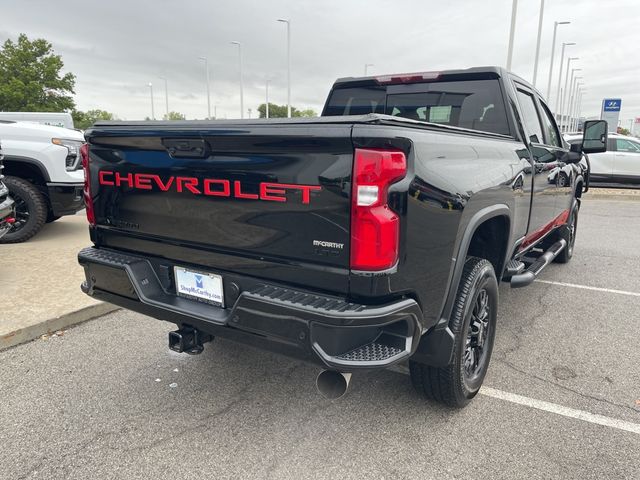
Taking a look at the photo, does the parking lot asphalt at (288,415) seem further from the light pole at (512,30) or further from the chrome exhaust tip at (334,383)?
the light pole at (512,30)

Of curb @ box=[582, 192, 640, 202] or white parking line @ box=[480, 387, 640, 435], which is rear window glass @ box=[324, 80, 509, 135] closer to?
white parking line @ box=[480, 387, 640, 435]

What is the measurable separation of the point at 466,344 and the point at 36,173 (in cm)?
627

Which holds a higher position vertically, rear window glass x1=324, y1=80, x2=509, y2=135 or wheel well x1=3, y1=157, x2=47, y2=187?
rear window glass x1=324, y1=80, x2=509, y2=135

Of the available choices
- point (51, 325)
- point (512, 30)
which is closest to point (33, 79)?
point (512, 30)

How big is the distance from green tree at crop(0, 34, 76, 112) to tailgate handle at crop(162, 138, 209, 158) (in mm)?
37556

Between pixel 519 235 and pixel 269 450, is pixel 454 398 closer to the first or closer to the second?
pixel 269 450

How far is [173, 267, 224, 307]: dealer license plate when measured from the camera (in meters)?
2.39

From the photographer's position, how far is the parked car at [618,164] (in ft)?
48.2

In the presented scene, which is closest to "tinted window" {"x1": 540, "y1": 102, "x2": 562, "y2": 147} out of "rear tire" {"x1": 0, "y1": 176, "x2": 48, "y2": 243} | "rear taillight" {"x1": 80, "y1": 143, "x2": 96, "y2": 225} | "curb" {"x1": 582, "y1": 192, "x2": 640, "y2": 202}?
"rear taillight" {"x1": 80, "y1": 143, "x2": 96, "y2": 225}

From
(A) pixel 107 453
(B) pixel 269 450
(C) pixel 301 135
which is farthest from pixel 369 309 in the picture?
(A) pixel 107 453

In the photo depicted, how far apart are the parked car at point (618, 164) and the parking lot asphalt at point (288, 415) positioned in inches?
508

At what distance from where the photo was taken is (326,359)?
6.43 ft

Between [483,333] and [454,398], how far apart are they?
51 cm

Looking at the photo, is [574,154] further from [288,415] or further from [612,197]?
[612,197]
